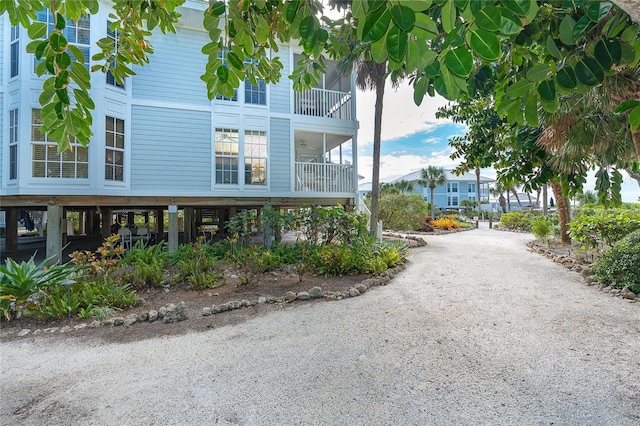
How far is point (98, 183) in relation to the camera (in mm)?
7879

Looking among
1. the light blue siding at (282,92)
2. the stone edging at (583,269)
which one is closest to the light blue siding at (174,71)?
the light blue siding at (282,92)

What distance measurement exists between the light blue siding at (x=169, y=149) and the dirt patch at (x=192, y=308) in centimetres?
468

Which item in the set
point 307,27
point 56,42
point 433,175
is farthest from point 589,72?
point 433,175

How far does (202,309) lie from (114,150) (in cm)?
651

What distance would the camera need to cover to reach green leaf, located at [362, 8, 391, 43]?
101cm

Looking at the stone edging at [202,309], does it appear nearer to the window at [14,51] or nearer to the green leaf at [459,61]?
the green leaf at [459,61]

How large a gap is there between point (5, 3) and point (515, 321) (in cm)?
554

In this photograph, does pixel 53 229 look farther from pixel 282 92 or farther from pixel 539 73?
pixel 539 73

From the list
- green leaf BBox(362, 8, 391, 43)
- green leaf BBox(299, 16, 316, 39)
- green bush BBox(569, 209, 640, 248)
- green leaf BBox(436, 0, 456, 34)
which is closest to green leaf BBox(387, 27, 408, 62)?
green leaf BBox(362, 8, 391, 43)

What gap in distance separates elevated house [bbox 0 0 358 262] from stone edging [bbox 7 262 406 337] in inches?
205

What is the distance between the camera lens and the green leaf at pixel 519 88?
4.83ft

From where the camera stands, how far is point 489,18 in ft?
3.29

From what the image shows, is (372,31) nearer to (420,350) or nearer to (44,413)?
(420,350)

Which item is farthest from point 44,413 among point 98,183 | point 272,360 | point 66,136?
point 98,183
